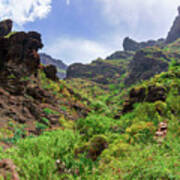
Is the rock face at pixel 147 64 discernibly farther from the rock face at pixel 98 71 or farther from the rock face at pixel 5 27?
the rock face at pixel 5 27

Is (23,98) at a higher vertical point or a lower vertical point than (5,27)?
lower

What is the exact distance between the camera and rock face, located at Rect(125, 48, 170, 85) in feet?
222

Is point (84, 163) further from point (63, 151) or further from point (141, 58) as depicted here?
point (141, 58)

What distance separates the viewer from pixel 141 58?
80938mm

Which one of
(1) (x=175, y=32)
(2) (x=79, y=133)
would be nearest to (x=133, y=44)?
(1) (x=175, y=32)

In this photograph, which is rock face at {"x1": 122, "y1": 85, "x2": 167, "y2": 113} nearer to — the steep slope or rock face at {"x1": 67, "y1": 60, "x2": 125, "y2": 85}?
the steep slope

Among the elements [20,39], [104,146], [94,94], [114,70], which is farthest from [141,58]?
[104,146]

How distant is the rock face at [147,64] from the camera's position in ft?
222

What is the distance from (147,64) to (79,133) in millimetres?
72644

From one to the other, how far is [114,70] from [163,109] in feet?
334

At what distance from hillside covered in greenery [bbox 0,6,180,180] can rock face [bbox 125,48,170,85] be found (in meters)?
49.9

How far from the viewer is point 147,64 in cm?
7519

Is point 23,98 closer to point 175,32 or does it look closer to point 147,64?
point 147,64

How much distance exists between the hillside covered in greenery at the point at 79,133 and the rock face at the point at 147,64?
4989 centimetres
